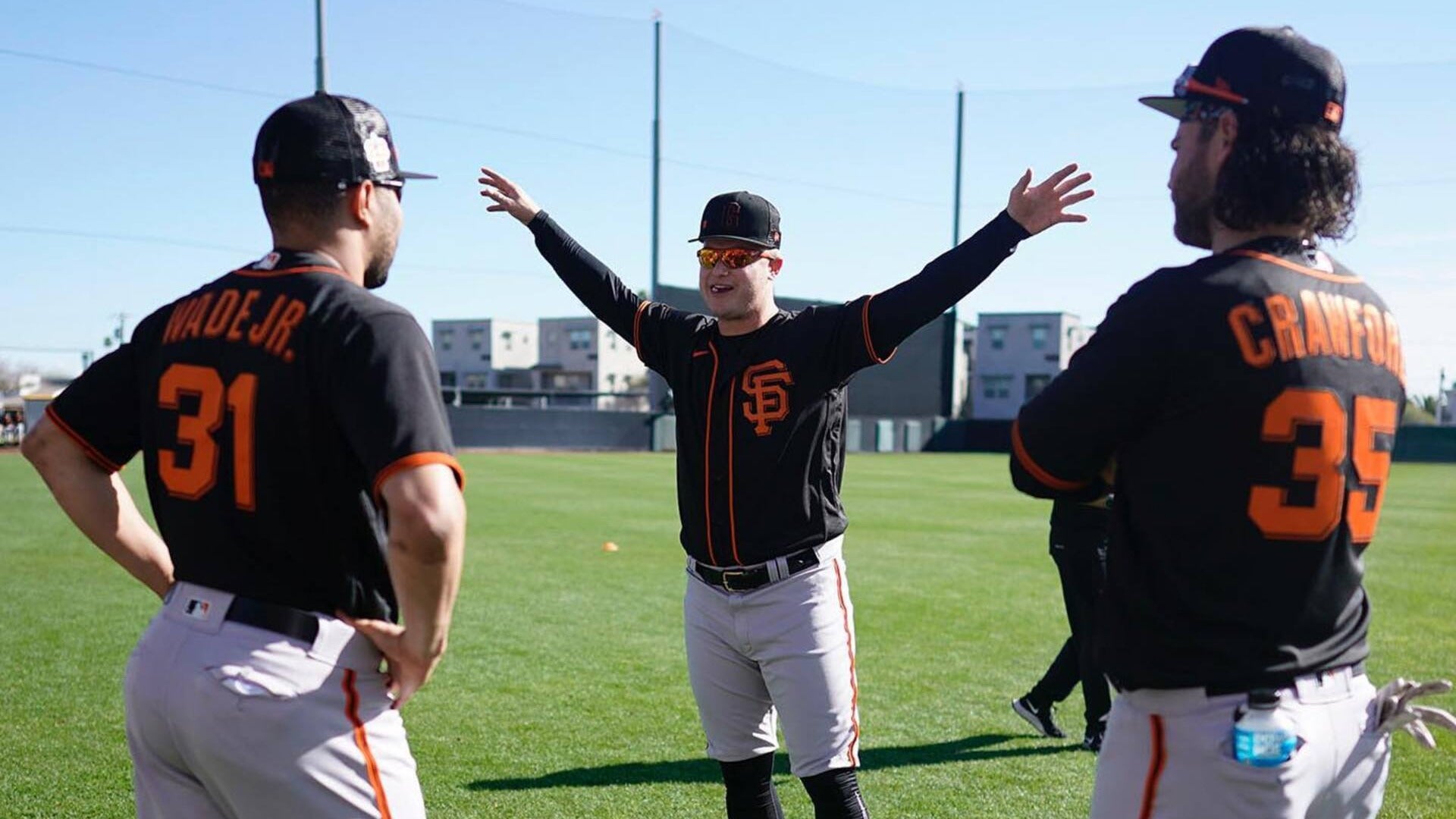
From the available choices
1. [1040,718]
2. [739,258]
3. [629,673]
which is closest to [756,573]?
[739,258]

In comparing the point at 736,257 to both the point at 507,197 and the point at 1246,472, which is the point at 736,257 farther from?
the point at 1246,472

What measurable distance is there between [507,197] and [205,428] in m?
2.43

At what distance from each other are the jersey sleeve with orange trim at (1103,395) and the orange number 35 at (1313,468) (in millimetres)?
229

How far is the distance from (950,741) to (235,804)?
459cm

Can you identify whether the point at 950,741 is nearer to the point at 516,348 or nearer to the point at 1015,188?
the point at 1015,188

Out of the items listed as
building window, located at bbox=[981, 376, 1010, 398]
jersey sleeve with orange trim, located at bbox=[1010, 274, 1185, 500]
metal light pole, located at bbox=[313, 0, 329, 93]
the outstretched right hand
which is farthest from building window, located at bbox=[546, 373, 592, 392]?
jersey sleeve with orange trim, located at bbox=[1010, 274, 1185, 500]

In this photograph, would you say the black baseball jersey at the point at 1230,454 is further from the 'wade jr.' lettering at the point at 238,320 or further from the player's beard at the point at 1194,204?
the 'wade jr.' lettering at the point at 238,320

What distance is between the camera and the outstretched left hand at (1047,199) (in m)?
3.64

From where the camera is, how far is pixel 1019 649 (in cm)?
855

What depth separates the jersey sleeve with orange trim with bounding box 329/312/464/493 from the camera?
2225 millimetres

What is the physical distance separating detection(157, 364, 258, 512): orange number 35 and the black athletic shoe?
505cm

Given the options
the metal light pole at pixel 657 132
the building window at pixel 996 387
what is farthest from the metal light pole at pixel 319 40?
the building window at pixel 996 387

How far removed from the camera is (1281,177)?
2256mm

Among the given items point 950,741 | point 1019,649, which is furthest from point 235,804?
point 1019,649
